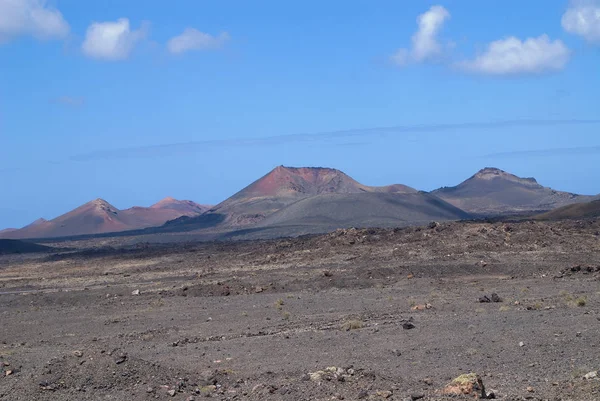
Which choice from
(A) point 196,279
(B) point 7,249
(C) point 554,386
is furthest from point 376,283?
(B) point 7,249

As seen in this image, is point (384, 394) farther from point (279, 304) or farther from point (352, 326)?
point (279, 304)

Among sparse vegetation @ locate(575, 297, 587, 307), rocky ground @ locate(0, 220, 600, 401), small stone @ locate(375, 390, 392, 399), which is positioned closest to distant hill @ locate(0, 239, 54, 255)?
rocky ground @ locate(0, 220, 600, 401)

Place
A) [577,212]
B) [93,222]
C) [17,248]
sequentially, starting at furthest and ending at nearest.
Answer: [93,222] < [17,248] < [577,212]

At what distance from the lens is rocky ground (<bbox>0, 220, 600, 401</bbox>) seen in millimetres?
12266

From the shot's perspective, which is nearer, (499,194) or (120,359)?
(120,359)

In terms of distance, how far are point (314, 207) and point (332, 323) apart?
247ft

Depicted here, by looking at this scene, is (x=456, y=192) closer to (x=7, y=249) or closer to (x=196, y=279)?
(x=7, y=249)

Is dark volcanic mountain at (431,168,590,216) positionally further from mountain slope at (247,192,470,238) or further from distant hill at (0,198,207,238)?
distant hill at (0,198,207,238)

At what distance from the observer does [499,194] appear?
5935 inches

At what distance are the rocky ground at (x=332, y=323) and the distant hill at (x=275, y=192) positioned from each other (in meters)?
69.8

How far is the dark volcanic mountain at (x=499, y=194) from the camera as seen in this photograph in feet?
459

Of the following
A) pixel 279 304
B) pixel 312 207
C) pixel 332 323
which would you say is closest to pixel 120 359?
pixel 332 323

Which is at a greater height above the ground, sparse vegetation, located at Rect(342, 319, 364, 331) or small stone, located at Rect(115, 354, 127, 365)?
small stone, located at Rect(115, 354, 127, 365)

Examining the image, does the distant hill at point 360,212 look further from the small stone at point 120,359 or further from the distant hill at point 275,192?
the small stone at point 120,359
